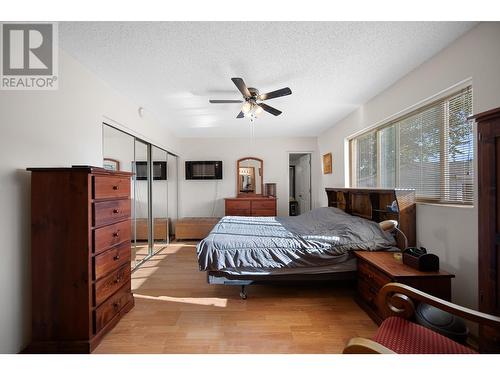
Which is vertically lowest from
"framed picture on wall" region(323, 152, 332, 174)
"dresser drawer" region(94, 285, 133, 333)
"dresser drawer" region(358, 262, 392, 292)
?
"dresser drawer" region(94, 285, 133, 333)

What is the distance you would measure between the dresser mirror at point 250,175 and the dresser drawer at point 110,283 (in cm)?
349

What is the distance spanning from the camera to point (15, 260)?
148cm

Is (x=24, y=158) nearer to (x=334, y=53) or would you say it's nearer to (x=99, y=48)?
(x=99, y=48)

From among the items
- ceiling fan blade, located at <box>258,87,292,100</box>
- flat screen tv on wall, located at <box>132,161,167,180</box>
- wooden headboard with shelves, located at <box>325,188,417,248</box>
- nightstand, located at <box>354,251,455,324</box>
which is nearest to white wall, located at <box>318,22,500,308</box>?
wooden headboard with shelves, located at <box>325,188,417,248</box>

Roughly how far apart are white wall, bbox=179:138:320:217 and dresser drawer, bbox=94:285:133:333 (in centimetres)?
331

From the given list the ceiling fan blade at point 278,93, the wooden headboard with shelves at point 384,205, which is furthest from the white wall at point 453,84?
the ceiling fan blade at point 278,93

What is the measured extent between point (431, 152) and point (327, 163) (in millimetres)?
2460

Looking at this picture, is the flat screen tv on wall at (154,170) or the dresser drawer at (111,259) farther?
the flat screen tv on wall at (154,170)

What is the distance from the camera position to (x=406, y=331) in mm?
1133

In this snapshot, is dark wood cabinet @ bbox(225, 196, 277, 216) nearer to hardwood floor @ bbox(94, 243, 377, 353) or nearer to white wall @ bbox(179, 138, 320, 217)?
white wall @ bbox(179, 138, 320, 217)

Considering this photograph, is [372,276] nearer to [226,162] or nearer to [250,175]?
[250,175]

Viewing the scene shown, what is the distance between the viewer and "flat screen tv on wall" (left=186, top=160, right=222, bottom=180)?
523 cm

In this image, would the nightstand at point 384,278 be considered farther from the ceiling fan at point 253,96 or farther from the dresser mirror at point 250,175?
the dresser mirror at point 250,175

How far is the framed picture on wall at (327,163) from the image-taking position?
4464 mm
